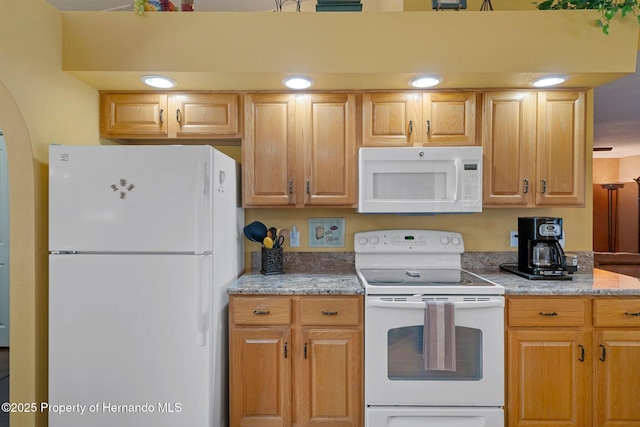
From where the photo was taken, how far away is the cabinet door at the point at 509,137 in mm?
2305

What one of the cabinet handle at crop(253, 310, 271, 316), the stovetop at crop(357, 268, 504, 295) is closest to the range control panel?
the stovetop at crop(357, 268, 504, 295)

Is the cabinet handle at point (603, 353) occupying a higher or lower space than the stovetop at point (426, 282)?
lower

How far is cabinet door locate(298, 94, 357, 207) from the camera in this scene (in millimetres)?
2330

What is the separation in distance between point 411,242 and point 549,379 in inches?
43.7

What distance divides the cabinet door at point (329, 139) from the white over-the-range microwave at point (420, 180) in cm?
12

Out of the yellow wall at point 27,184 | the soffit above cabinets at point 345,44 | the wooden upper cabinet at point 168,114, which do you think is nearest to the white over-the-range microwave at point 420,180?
the soffit above cabinets at point 345,44

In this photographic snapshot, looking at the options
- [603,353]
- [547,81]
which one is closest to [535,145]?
[547,81]

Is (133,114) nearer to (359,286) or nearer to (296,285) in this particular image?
(296,285)

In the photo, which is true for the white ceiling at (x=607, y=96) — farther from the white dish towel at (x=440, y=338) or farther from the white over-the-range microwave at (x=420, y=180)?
the white dish towel at (x=440, y=338)

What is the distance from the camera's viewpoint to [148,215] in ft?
5.80

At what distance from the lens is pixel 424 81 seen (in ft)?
7.18

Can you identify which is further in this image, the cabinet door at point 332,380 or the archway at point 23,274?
the cabinet door at point 332,380

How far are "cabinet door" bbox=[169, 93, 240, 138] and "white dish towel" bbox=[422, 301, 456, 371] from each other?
167 centimetres

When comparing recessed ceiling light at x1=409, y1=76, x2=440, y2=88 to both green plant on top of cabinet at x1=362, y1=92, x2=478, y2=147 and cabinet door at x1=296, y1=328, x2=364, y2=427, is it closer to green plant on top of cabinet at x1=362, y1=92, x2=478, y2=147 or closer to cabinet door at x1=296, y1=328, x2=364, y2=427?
green plant on top of cabinet at x1=362, y1=92, x2=478, y2=147
